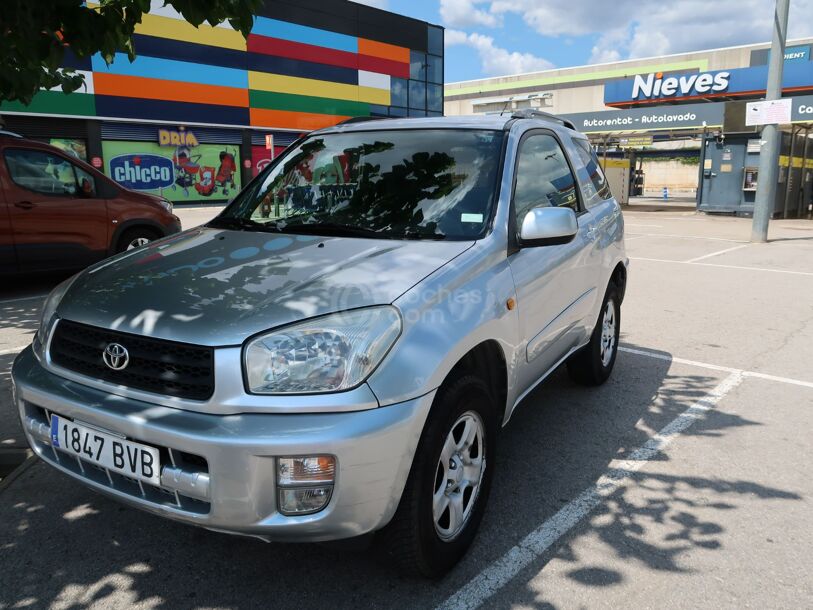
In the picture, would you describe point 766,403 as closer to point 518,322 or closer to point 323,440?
point 518,322

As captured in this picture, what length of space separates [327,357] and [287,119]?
87.4 ft

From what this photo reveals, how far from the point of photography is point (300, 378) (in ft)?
6.81

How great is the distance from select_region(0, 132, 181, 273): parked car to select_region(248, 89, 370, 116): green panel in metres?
19.0

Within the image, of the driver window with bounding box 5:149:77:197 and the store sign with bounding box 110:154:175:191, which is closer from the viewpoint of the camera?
the driver window with bounding box 5:149:77:197

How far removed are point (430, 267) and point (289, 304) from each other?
59 centimetres

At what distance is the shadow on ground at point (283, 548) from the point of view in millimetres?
2402

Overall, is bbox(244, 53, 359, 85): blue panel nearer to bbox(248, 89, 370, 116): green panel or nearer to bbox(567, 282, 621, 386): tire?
bbox(248, 89, 370, 116): green panel

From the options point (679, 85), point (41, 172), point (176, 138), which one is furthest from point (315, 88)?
point (41, 172)

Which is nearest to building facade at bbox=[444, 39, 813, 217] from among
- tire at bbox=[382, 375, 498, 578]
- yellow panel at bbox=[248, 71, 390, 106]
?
yellow panel at bbox=[248, 71, 390, 106]

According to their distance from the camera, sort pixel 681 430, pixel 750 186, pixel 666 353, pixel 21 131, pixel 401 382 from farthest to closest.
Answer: pixel 750 186 < pixel 21 131 < pixel 666 353 < pixel 681 430 < pixel 401 382

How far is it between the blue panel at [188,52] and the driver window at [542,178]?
70.8 ft

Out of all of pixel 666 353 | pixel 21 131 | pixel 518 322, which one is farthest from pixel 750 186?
pixel 21 131

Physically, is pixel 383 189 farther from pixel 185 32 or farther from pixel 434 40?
pixel 434 40

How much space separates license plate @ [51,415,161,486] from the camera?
2115mm
